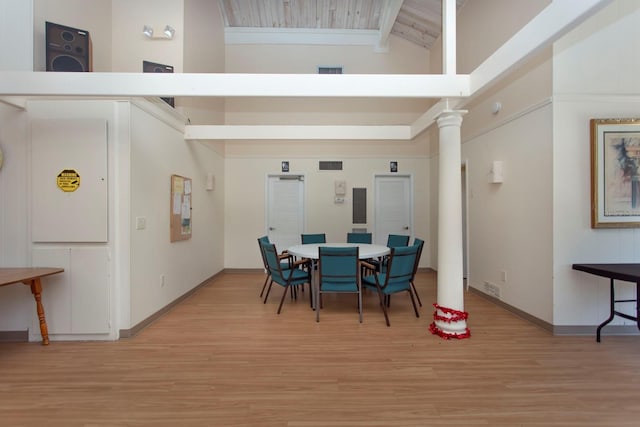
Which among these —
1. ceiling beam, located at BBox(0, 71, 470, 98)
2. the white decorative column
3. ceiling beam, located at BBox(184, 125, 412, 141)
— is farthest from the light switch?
the white decorative column

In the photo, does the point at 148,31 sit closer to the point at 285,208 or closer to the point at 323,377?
the point at 285,208

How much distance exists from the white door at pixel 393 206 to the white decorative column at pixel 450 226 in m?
3.22

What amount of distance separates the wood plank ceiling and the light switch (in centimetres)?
463

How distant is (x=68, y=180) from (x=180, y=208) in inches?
54.2

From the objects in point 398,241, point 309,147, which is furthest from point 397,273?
point 309,147

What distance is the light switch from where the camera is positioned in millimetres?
3156

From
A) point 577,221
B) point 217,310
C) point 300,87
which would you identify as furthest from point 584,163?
point 217,310

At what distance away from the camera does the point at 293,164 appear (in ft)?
20.6

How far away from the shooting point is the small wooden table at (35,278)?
2477mm

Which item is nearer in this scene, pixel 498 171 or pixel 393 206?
pixel 498 171

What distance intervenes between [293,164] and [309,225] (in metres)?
1.36

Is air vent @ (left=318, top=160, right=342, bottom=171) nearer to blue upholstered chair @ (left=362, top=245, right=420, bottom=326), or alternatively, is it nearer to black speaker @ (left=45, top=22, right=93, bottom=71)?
blue upholstered chair @ (left=362, top=245, right=420, bottom=326)

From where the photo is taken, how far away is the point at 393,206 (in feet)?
20.9

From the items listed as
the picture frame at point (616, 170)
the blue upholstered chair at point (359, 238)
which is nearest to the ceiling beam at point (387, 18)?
the picture frame at point (616, 170)
